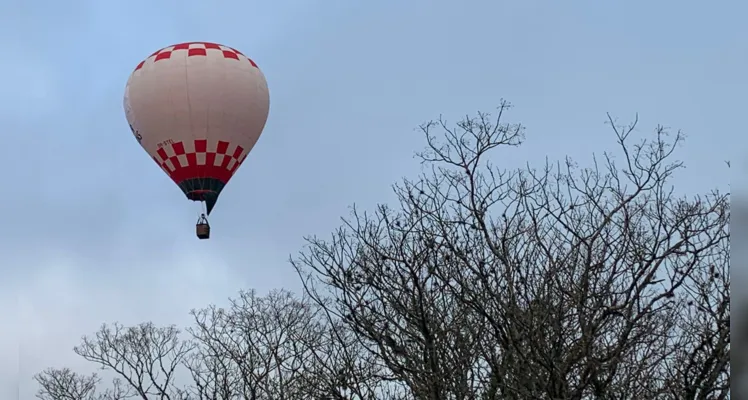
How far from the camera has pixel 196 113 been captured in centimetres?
2202

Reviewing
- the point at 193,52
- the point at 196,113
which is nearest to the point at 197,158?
the point at 196,113

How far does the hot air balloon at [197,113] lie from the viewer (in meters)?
22.1

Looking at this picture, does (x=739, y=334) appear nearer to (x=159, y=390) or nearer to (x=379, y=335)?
(x=379, y=335)

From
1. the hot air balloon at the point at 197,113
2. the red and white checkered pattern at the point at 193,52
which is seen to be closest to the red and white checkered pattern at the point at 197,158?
the hot air balloon at the point at 197,113

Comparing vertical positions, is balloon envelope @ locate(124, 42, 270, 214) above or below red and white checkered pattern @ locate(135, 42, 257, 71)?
below

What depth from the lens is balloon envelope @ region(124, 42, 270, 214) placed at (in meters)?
22.1

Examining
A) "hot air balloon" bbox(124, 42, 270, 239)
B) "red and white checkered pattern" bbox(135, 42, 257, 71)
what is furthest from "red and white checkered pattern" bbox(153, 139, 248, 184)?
"red and white checkered pattern" bbox(135, 42, 257, 71)

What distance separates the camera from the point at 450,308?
37.1ft

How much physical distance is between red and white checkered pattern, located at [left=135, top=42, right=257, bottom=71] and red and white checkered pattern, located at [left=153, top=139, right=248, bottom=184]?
223cm

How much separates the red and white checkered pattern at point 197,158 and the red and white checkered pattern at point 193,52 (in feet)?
7.32

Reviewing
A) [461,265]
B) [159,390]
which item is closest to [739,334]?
[461,265]

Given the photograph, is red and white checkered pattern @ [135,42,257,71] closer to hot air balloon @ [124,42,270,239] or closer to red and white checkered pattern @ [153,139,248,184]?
hot air balloon @ [124,42,270,239]

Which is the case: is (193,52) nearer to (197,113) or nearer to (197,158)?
(197,113)

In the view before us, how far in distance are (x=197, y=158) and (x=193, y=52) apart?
8.73 feet
